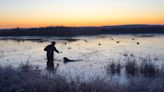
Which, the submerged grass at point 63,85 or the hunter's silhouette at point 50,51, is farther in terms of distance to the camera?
the hunter's silhouette at point 50,51

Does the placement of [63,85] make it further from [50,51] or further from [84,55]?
[84,55]

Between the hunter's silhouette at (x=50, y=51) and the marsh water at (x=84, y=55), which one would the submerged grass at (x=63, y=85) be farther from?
the hunter's silhouette at (x=50, y=51)

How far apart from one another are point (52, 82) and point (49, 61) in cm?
966

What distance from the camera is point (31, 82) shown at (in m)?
7.88

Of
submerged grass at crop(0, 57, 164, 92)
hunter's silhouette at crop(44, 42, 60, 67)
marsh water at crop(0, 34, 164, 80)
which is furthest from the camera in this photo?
marsh water at crop(0, 34, 164, 80)

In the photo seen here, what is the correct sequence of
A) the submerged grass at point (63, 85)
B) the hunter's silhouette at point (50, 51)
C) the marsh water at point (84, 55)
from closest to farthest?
the submerged grass at point (63, 85) < the hunter's silhouette at point (50, 51) < the marsh water at point (84, 55)

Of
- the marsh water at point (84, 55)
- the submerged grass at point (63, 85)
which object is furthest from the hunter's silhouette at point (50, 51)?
the submerged grass at point (63, 85)

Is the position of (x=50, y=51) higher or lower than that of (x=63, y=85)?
higher

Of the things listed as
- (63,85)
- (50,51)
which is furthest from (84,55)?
(63,85)

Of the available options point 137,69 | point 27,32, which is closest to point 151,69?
point 137,69

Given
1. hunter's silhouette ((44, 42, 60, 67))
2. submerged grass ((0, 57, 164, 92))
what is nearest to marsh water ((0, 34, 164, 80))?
hunter's silhouette ((44, 42, 60, 67))

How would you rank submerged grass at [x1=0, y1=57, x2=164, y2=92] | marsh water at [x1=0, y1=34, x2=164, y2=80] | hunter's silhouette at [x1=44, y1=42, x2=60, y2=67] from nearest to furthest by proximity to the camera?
submerged grass at [x1=0, y1=57, x2=164, y2=92], hunter's silhouette at [x1=44, y1=42, x2=60, y2=67], marsh water at [x1=0, y1=34, x2=164, y2=80]

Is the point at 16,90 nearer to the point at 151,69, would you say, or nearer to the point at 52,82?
the point at 52,82

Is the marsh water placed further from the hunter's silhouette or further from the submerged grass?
the submerged grass
